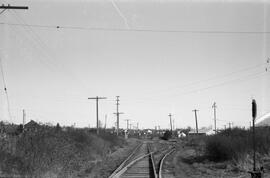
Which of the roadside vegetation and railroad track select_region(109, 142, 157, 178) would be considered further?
railroad track select_region(109, 142, 157, 178)

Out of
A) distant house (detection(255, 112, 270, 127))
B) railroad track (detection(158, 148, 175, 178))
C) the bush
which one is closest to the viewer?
railroad track (detection(158, 148, 175, 178))

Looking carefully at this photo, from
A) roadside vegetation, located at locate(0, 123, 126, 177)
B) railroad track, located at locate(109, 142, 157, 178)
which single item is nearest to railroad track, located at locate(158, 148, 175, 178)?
railroad track, located at locate(109, 142, 157, 178)

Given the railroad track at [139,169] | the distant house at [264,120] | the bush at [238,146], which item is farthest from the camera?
the distant house at [264,120]

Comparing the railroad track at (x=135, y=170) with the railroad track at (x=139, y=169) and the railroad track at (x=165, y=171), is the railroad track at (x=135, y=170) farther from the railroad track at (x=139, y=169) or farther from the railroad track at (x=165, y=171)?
the railroad track at (x=165, y=171)

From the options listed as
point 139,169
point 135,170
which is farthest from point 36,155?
point 139,169

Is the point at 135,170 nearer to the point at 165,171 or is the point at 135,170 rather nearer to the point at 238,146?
the point at 165,171

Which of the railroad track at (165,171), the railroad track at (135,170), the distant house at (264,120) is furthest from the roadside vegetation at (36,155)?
the distant house at (264,120)

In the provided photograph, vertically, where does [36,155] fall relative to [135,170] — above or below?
above

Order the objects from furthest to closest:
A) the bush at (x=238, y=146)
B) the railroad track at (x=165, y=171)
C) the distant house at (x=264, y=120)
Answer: the distant house at (x=264, y=120) < the bush at (x=238, y=146) < the railroad track at (x=165, y=171)

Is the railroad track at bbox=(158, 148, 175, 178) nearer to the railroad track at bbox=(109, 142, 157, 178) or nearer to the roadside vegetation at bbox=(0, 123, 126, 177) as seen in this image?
the railroad track at bbox=(109, 142, 157, 178)

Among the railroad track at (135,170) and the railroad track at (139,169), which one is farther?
the railroad track at (139,169)

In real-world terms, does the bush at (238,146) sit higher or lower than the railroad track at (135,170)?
higher

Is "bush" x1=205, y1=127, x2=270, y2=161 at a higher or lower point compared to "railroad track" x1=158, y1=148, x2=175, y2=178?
higher

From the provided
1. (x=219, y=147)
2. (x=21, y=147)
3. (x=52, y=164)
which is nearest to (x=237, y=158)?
(x=219, y=147)
